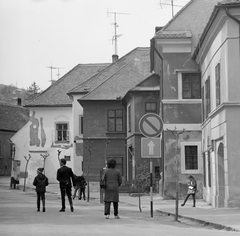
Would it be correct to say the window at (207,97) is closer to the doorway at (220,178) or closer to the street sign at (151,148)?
the doorway at (220,178)

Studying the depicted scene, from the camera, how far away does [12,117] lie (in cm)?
9088

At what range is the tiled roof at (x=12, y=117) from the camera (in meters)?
87.9

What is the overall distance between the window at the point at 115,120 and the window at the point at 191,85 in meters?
17.5

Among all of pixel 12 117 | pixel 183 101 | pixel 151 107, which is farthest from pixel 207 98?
pixel 12 117

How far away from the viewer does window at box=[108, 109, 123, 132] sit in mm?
50125

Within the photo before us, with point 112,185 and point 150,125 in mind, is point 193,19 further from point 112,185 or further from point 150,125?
point 112,185

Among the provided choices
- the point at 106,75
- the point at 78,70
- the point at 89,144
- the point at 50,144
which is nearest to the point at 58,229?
the point at 89,144

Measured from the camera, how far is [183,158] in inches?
1294

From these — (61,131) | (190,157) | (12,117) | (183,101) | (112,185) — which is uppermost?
(12,117)

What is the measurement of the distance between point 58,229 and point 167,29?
68.6ft

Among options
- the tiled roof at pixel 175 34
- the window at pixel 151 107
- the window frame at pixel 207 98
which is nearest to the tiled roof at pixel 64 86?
the window at pixel 151 107

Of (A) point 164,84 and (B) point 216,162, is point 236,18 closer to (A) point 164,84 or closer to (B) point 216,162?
(B) point 216,162

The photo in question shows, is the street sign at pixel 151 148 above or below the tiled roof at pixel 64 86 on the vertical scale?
below

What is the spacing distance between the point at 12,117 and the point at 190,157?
60710 mm
